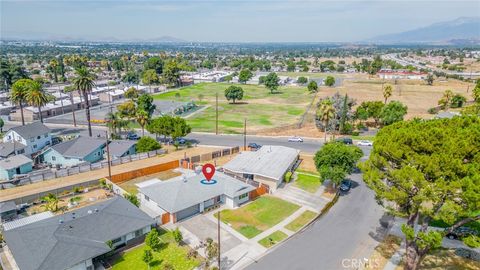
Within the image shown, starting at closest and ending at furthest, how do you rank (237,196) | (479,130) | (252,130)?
1. (479,130)
2. (237,196)
3. (252,130)

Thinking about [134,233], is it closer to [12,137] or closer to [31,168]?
[31,168]

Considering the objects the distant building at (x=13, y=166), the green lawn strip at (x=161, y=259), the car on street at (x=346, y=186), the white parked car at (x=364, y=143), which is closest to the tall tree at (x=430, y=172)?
the car on street at (x=346, y=186)

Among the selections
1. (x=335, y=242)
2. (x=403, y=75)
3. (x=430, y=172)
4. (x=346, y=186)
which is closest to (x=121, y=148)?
(x=346, y=186)

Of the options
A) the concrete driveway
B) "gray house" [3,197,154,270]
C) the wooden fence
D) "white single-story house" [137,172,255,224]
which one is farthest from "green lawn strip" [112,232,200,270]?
the wooden fence

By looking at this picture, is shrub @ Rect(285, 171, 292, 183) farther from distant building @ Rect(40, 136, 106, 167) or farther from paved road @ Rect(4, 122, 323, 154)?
distant building @ Rect(40, 136, 106, 167)

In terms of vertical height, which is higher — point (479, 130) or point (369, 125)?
point (479, 130)

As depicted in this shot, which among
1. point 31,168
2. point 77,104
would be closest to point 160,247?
point 31,168
